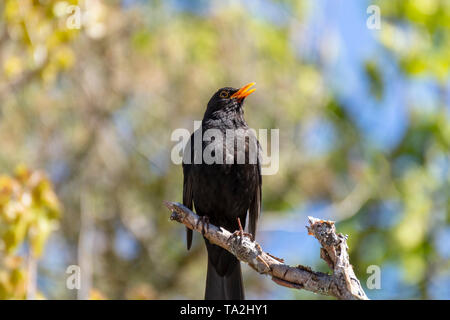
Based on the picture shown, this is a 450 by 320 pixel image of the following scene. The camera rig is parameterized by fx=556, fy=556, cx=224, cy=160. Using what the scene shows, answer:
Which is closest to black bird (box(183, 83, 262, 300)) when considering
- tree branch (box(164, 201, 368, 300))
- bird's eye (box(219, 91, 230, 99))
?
bird's eye (box(219, 91, 230, 99))

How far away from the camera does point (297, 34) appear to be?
34.0ft

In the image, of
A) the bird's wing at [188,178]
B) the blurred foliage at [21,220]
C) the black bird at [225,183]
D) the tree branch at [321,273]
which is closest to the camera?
the tree branch at [321,273]

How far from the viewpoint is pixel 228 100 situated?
5.16 metres

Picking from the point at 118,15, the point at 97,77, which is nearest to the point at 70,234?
the point at 97,77

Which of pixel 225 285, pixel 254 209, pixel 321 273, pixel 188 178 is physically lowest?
pixel 321 273

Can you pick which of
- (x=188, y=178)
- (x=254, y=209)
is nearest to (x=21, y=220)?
(x=188, y=178)

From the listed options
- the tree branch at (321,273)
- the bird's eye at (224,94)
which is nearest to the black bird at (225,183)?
the bird's eye at (224,94)

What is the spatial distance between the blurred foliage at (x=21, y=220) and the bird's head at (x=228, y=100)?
1.69 m

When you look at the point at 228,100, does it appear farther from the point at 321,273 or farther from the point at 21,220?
the point at 321,273

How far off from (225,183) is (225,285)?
99 cm

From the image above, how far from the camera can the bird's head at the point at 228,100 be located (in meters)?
A: 5.13

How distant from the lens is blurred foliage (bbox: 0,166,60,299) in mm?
4033

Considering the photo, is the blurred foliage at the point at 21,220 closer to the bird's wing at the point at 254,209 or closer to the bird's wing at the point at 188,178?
the bird's wing at the point at 188,178

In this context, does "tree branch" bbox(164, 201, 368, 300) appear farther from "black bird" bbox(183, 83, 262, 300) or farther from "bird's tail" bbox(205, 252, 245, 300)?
"bird's tail" bbox(205, 252, 245, 300)
